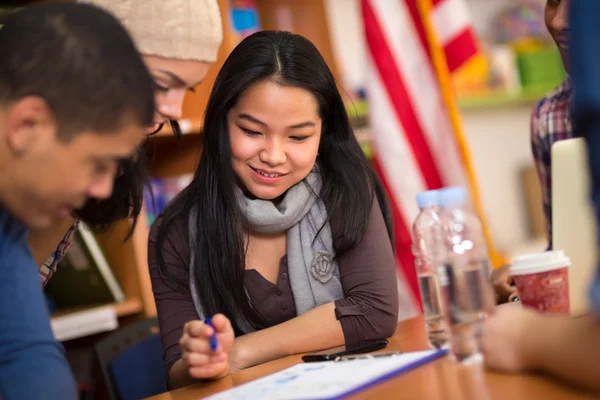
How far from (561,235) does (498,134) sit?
3.70m

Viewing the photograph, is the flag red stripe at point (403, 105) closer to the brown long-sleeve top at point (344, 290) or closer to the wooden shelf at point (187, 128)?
the wooden shelf at point (187, 128)

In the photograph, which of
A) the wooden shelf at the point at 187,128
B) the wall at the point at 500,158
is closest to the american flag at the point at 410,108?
the wooden shelf at the point at 187,128

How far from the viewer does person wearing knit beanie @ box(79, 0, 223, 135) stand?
50.8 inches

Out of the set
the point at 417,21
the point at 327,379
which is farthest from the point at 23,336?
the point at 417,21

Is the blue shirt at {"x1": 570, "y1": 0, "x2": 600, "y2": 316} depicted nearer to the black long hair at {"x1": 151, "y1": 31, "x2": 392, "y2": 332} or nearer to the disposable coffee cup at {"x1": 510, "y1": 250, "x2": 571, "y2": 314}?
the disposable coffee cup at {"x1": 510, "y1": 250, "x2": 571, "y2": 314}

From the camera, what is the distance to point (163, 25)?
1.30 meters

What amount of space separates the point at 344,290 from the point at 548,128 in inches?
31.2

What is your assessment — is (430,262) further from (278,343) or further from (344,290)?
(278,343)

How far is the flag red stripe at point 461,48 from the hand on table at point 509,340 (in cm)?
223

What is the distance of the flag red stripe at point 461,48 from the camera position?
2.99 meters

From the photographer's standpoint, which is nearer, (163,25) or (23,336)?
(23,336)

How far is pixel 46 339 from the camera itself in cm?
99

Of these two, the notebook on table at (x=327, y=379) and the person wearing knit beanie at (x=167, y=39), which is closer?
the notebook on table at (x=327, y=379)

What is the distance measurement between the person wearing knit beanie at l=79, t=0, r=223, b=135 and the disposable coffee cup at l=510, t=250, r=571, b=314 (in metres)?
0.66
